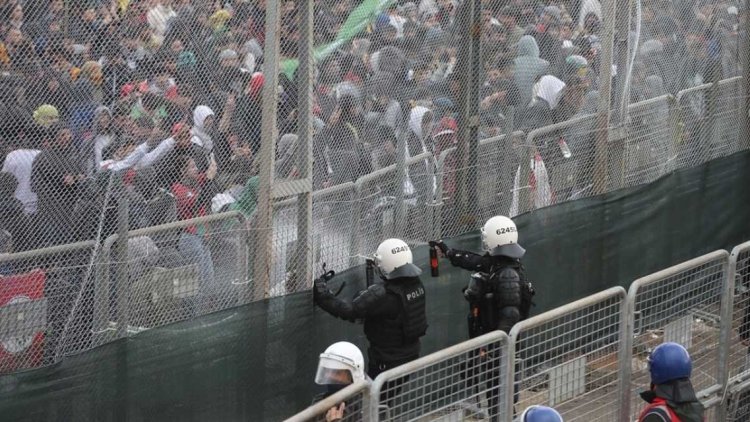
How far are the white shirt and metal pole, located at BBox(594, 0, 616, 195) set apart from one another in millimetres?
5127

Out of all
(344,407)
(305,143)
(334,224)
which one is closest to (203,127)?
(305,143)

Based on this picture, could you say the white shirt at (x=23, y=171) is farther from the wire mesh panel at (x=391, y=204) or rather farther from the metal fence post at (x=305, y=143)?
the wire mesh panel at (x=391, y=204)

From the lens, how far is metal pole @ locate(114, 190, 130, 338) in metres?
7.06

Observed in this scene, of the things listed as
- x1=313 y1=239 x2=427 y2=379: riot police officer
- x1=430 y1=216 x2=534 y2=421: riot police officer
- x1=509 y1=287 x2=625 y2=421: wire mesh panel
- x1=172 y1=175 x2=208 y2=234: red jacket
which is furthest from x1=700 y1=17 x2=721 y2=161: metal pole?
x1=172 y1=175 x2=208 y2=234: red jacket

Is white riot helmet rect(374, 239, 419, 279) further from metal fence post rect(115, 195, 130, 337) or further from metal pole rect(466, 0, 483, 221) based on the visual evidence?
metal fence post rect(115, 195, 130, 337)

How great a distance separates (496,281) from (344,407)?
291 centimetres

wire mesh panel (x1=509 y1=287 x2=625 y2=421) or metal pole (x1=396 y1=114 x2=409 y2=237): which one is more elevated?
metal pole (x1=396 y1=114 x2=409 y2=237)

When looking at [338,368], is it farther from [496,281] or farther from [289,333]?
[496,281]

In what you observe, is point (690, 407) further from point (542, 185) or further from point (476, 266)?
point (542, 185)

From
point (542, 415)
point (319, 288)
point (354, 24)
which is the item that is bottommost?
point (542, 415)

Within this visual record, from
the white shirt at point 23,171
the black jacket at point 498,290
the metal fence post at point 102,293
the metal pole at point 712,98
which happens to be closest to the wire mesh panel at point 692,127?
the metal pole at point 712,98

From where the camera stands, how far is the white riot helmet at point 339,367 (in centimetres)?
664

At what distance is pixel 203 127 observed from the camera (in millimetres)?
7500

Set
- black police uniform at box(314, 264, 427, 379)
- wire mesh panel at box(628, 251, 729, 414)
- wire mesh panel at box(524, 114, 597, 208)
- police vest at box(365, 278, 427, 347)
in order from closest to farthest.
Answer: wire mesh panel at box(628, 251, 729, 414) < black police uniform at box(314, 264, 427, 379) < police vest at box(365, 278, 427, 347) < wire mesh panel at box(524, 114, 597, 208)
